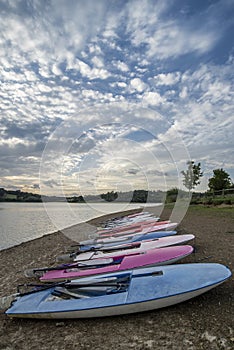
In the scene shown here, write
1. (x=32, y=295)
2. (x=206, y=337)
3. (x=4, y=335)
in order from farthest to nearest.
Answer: (x=32, y=295)
(x=4, y=335)
(x=206, y=337)

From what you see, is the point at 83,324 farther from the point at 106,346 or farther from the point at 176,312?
the point at 176,312

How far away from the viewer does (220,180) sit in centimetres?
3366

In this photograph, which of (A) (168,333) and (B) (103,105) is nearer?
(A) (168,333)

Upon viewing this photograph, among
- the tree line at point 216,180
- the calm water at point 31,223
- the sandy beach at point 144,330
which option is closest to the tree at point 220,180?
the tree line at point 216,180

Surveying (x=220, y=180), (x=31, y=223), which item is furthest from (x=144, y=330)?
(x=220, y=180)

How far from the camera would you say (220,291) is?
13.0ft

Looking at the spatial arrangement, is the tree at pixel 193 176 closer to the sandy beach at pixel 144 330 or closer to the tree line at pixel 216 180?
the tree line at pixel 216 180

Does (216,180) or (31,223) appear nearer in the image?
(31,223)

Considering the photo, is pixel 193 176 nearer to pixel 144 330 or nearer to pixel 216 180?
pixel 216 180

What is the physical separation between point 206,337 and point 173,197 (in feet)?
93.5

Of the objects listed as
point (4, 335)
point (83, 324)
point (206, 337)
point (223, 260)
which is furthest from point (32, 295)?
point (223, 260)

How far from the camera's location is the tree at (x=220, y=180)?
1320 inches

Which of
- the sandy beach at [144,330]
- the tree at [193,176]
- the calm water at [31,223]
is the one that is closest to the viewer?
the sandy beach at [144,330]

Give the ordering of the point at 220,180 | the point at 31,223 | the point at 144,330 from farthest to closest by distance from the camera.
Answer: the point at 220,180
the point at 31,223
the point at 144,330
